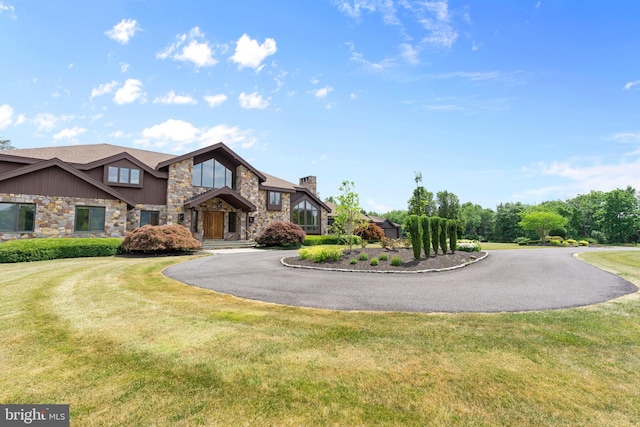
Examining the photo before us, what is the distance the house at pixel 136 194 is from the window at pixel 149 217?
0.23 feet

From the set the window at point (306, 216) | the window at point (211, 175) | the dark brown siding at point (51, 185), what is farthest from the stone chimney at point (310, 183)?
the dark brown siding at point (51, 185)

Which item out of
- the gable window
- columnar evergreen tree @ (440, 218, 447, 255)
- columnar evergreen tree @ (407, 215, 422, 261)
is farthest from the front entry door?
columnar evergreen tree @ (440, 218, 447, 255)

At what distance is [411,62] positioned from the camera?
13430 millimetres

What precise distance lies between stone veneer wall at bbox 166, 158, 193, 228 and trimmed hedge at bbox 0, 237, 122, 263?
6.26m

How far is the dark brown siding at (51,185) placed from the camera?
1680 cm

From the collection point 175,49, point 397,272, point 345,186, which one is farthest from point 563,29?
point 175,49

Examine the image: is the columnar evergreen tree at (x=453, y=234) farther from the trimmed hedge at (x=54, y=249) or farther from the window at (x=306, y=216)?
Result: the trimmed hedge at (x=54, y=249)

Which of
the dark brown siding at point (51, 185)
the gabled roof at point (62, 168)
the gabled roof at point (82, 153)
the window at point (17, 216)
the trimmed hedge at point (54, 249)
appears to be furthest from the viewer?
the gabled roof at point (82, 153)

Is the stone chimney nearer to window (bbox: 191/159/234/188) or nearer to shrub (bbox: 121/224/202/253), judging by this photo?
window (bbox: 191/159/234/188)

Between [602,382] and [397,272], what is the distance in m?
7.89

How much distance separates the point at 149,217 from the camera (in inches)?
879

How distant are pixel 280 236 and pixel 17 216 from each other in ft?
48.6

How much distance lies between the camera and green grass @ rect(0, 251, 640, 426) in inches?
115

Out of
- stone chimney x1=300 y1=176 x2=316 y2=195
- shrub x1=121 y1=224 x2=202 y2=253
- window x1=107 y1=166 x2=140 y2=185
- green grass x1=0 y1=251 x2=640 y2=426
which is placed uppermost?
stone chimney x1=300 y1=176 x2=316 y2=195
